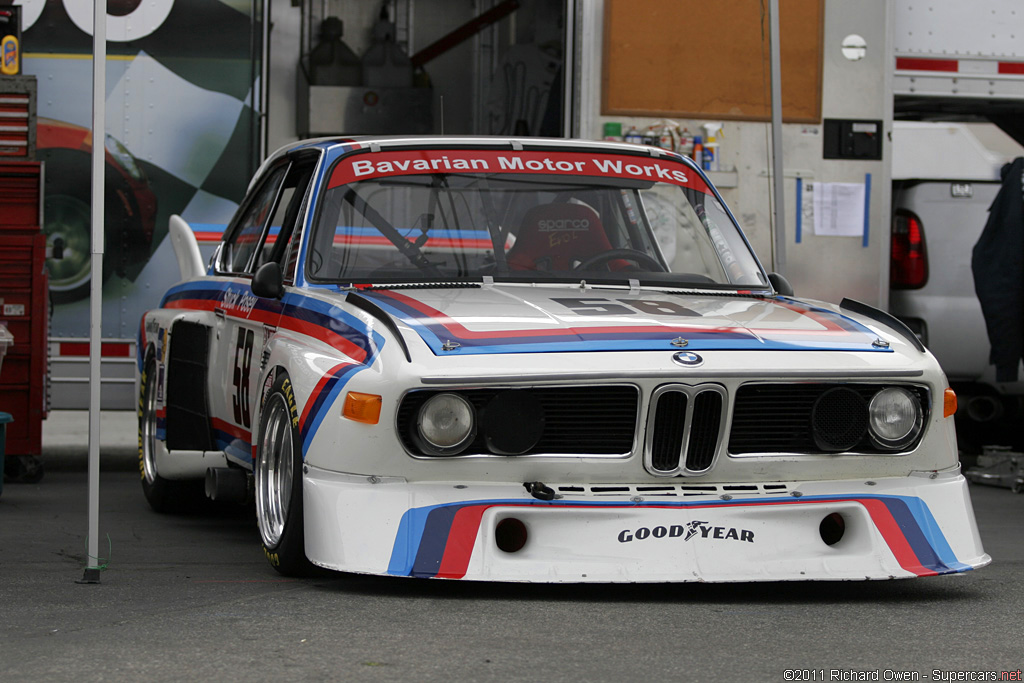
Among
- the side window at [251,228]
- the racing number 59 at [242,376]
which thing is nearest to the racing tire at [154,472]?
the side window at [251,228]

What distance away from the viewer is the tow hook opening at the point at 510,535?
15.6 feet

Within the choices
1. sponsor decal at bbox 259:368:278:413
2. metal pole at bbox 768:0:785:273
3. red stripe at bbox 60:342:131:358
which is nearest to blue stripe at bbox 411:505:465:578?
sponsor decal at bbox 259:368:278:413

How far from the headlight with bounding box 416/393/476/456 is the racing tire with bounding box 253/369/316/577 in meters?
0.47

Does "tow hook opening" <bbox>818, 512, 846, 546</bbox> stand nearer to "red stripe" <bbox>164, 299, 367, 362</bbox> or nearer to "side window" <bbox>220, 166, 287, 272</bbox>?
"red stripe" <bbox>164, 299, 367, 362</bbox>

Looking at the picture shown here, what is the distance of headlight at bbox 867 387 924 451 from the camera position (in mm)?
4961

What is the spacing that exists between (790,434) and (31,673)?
2348 millimetres

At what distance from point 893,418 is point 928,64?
20.2 ft

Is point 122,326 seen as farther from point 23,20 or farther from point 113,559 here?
point 113,559

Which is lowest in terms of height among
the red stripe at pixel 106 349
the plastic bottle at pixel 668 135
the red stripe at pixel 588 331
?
the red stripe at pixel 106 349

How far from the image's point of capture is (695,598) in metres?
4.86

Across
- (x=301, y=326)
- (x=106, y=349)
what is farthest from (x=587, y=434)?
(x=106, y=349)

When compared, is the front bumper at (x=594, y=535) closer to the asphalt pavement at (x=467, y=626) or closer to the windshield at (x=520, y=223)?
the asphalt pavement at (x=467, y=626)

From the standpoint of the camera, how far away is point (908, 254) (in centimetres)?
1010

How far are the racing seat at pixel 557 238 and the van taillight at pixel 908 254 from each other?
452cm
